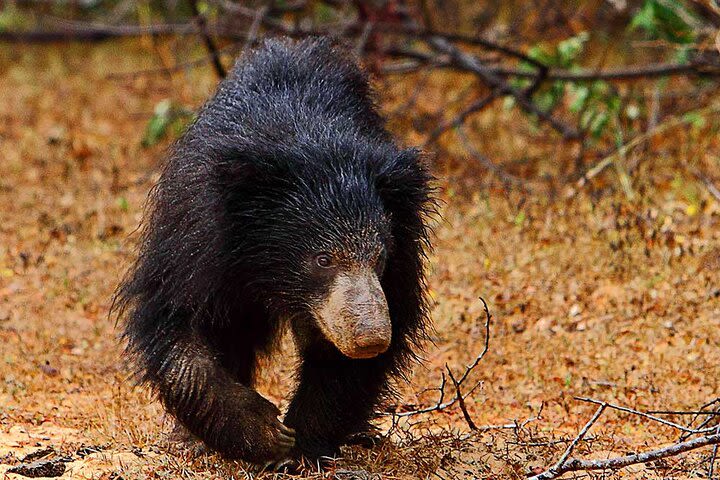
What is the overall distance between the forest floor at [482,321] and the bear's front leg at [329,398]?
0.48 ft

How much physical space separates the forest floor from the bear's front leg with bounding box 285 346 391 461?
145 mm

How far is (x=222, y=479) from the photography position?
4094 millimetres

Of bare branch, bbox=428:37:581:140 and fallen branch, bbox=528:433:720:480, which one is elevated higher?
bare branch, bbox=428:37:581:140

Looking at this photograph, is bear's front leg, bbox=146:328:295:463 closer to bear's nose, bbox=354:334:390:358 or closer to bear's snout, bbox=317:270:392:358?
bear's snout, bbox=317:270:392:358

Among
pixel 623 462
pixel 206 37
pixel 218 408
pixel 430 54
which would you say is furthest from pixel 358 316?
pixel 430 54

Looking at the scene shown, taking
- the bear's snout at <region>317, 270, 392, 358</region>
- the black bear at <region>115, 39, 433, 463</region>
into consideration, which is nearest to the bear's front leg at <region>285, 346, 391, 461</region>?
the black bear at <region>115, 39, 433, 463</region>

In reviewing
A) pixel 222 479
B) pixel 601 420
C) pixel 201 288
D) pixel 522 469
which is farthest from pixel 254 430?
pixel 601 420

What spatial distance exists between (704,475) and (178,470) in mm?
1923

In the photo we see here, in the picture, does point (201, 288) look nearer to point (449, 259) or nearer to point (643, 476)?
point (643, 476)

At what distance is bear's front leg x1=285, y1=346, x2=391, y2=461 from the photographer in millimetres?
4348

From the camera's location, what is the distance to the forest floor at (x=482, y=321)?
14.7ft

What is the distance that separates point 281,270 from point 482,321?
243cm

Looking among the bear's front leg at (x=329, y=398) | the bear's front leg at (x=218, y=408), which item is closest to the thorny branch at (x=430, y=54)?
the bear's front leg at (x=329, y=398)

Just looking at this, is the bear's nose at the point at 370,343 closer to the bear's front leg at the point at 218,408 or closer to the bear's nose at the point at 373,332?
the bear's nose at the point at 373,332
